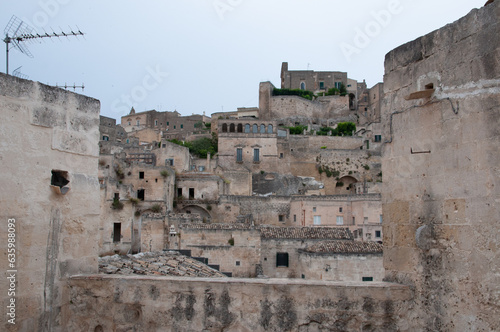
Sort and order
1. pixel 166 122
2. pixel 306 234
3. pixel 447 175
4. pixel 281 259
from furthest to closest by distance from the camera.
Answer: pixel 166 122 → pixel 306 234 → pixel 281 259 → pixel 447 175

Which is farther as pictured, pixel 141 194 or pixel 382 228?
pixel 141 194

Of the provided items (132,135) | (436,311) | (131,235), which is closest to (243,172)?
(131,235)

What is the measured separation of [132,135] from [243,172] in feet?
84.5

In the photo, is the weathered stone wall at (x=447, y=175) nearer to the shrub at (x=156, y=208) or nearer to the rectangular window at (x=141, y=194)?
the shrub at (x=156, y=208)

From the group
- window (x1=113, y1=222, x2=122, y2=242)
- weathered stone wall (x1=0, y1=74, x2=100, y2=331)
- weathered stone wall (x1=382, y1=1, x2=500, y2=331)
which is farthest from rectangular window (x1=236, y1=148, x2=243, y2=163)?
weathered stone wall (x1=382, y1=1, x2=500, y2=331)

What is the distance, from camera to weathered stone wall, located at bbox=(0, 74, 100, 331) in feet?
14.8

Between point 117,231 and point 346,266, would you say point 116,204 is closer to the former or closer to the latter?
point 117,231

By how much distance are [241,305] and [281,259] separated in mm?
21939

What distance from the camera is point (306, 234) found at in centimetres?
2727

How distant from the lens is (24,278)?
4582 mm

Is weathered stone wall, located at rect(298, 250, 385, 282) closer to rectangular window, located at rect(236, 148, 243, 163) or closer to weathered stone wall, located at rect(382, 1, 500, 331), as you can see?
weathered stone wall, located at rect(382, 1, 500, 331)

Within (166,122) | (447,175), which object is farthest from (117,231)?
(166,122)

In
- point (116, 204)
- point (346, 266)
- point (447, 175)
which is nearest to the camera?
point (447, 175)

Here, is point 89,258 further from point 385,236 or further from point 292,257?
point 292,257
